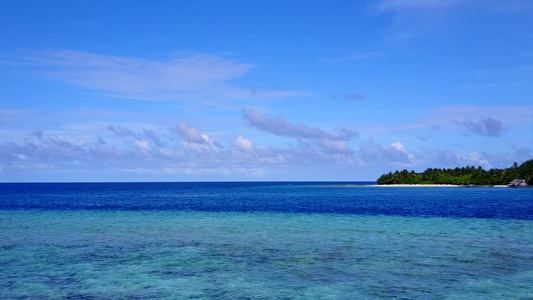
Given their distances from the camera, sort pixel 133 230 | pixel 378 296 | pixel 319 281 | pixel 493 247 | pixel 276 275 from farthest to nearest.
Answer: pixel 133 230 → pixel 493 247 → pixel 276 275 → pixel 319 281 → pixel 378 296

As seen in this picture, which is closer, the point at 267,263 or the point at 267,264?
the point at 267,264

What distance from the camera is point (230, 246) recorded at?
35.1 meters

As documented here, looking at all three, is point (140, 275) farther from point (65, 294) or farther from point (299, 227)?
point (299, 227)

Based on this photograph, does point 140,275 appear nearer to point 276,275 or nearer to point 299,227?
point 276,275

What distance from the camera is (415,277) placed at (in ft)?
77.6

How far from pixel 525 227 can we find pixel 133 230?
141ft

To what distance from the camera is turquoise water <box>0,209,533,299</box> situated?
828 inches

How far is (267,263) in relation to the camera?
2777 centimetres

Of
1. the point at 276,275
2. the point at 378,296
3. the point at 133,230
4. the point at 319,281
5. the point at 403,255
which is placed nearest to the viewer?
the point at 378,296

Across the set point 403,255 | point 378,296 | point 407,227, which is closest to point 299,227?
point 407,227

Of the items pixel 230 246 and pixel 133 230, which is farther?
pixel 133 230

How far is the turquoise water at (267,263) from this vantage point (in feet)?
69.0

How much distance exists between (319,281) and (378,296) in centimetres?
363

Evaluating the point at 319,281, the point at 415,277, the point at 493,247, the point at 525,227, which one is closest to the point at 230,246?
the point at 319,281
